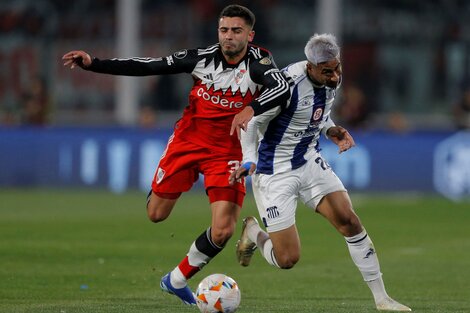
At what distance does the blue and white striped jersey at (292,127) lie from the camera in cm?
1009

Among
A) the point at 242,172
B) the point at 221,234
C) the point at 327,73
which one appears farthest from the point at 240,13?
the point at 221,234

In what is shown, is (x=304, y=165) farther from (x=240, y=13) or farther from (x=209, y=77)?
(x=240, y=13)

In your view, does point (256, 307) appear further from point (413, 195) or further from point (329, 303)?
point (413, 195)

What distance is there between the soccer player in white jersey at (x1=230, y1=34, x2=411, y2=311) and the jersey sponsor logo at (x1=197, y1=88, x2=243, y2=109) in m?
0.31

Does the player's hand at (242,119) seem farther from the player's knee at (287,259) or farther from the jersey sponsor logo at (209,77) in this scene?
the player's knee at (287,259)

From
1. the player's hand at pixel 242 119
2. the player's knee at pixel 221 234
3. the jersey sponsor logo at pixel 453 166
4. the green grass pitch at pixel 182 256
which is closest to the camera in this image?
the player's hand at pixel 242 119

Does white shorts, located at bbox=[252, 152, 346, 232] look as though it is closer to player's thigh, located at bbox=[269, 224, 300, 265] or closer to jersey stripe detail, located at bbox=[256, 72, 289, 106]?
player's thigh, located at bbox=[269, 224, 300, 265]

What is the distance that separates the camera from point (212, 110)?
35.0 ft

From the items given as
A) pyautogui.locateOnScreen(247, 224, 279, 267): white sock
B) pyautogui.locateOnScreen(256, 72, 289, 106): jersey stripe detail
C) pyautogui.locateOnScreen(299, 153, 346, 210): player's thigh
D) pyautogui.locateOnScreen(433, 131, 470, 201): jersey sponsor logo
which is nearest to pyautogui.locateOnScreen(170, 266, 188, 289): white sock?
pyautogui.locateOnScreen(247, 224, 279, 267): white sock

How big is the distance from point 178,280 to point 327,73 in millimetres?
2169

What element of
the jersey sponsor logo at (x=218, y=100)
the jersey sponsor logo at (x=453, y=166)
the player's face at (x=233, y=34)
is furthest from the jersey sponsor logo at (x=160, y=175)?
the jersey sponsor logo at (x=453, y=166)

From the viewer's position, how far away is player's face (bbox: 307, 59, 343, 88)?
9906mm

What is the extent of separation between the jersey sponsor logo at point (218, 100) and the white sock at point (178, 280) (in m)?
1.46

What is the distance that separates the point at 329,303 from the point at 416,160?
12.6 metres
